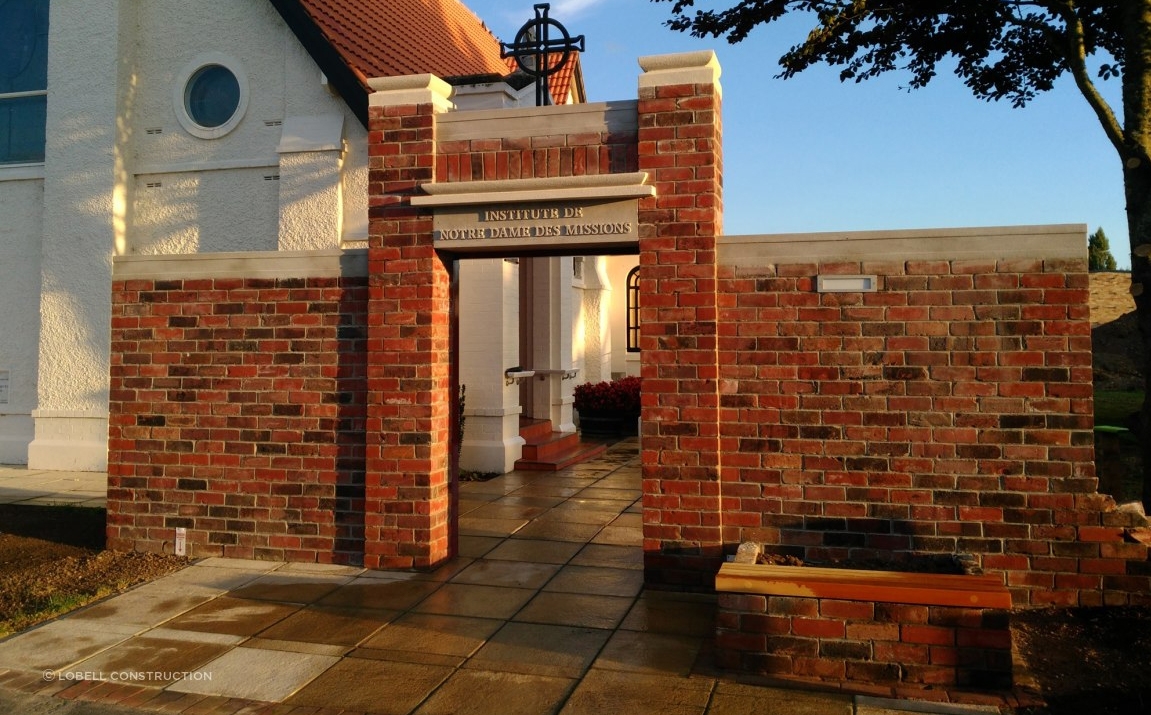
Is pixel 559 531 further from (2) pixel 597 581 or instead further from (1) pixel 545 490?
(1) pixel 545 490

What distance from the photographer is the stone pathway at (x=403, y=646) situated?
4535 mm

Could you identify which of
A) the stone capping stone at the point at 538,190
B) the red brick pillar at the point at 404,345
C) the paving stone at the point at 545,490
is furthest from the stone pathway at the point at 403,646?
the stone capping stone at the point at 538,190

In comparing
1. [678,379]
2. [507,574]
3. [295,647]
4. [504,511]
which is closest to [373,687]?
[295,647]

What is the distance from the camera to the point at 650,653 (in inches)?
205

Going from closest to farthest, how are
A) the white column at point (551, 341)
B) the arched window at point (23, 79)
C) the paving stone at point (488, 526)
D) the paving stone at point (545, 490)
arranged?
1. the paving stone at point (488, 526)
2. the paving stone at point (545, 490)
3. the arched window at point (23, 79)
4. the white column at point (551, 341)

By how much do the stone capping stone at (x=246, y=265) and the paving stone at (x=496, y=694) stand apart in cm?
373

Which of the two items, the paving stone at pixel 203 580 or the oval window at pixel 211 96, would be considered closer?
the paving stone at pixel 203 580

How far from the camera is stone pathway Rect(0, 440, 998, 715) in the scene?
4.54m

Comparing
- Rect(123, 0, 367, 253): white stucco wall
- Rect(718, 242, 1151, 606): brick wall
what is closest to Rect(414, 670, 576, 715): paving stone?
Rect(718, 242, 1151, 606): brick wall

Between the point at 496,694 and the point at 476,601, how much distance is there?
1.69m

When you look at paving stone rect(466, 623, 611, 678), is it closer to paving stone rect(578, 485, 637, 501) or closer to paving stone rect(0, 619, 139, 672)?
paving stone rect(0, 619, 139, 672)

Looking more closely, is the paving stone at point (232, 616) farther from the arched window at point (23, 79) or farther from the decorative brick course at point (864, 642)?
the arched window at point (23, 79)

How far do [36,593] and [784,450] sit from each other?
18.0 ft

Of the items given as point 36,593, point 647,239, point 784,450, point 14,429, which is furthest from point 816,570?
point 14,429
